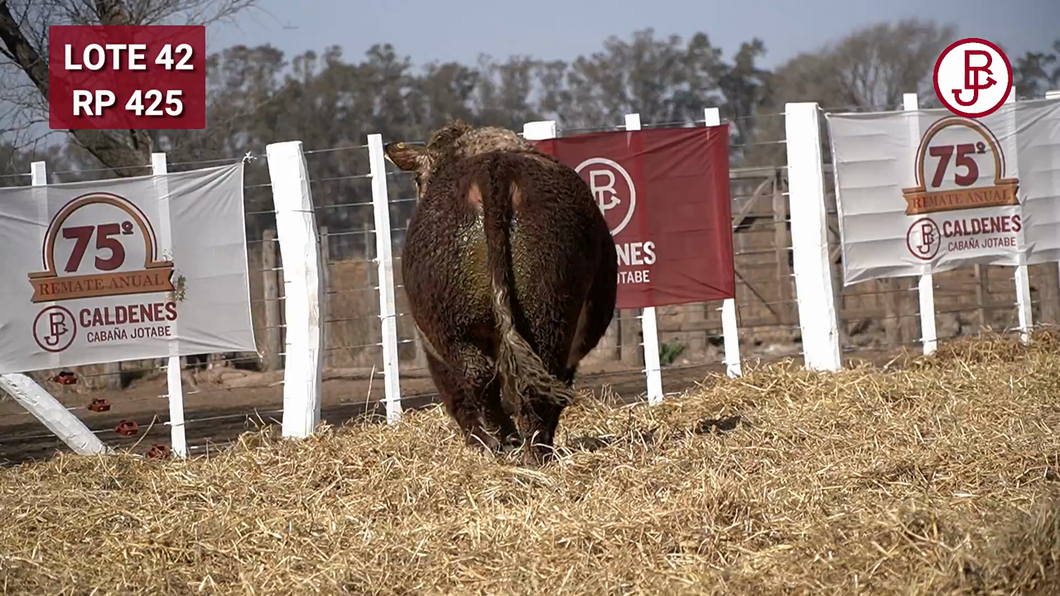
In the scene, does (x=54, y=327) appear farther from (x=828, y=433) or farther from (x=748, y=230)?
(x=748, y=230)

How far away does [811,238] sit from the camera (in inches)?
341

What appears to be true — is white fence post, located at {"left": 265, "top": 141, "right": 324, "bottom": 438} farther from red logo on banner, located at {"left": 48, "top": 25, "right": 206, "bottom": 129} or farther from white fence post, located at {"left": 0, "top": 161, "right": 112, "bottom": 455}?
Answer: red logo on banner, located at {"left": 48, "top": 25, "right": 206, "bottom": 129}

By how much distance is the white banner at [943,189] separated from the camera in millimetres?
8836

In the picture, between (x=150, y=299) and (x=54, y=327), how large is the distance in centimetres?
57

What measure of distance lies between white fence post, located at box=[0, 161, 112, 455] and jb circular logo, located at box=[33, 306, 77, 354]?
29 cm

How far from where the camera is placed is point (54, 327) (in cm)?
707

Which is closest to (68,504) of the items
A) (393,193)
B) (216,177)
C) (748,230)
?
(216,177)

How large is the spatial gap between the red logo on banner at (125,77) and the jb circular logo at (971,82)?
6360mm

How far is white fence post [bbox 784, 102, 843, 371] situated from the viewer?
8.60 meters

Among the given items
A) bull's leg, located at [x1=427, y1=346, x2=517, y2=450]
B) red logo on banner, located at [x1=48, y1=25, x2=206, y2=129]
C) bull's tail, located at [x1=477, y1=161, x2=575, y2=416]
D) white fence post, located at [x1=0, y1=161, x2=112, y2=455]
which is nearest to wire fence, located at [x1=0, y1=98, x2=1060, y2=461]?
red logo on banner, located at [x1=48, y1=25, x2=206, y2=129]

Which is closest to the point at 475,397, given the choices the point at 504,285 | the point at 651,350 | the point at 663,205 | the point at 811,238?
the point at 504,285

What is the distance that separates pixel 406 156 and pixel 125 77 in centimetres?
530

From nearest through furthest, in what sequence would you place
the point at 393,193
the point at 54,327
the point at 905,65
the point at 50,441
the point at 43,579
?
1. the point at 43,579
2. the point at 54,327
3. the point at 50,441
4. the point at 393,193
5. the point at 905,65

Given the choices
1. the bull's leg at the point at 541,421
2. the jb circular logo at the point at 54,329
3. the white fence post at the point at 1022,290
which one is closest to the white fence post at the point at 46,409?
the jb circular logo at the point at 54,329
